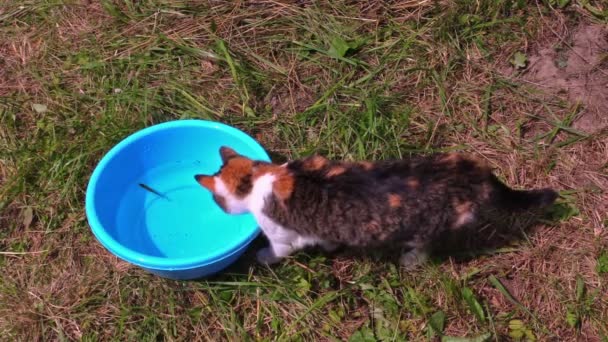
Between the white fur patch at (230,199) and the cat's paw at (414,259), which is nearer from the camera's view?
the white fur patch at (230,199)

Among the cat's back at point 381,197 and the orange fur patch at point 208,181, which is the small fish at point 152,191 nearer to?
the orange fur patch at point 208,181

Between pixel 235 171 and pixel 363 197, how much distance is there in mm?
569

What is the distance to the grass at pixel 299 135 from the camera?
2.73 m

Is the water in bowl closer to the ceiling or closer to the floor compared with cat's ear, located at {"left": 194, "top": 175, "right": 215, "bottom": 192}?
closer to the floor

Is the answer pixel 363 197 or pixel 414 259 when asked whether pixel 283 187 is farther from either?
pixel 414 259

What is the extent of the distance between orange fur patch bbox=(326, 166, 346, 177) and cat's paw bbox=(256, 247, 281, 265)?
566mm

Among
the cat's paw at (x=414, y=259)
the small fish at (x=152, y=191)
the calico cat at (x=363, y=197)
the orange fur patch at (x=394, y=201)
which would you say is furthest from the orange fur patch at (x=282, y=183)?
the small fish at (x=152, y=191)

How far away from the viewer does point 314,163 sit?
8.35 feet

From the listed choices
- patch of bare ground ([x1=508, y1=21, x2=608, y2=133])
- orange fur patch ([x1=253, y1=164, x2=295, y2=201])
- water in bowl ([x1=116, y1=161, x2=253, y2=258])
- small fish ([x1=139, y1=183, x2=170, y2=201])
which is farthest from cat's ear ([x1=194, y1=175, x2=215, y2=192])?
patch of bare ground ([x1=508, y1=21, x2=608, y2=133])

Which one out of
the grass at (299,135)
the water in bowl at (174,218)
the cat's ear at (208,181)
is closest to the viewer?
the cat's ear at (208,181)

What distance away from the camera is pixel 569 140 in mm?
3182

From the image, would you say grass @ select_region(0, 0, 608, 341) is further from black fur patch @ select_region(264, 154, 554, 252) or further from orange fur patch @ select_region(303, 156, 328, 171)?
orange fur patch @ select_region(303, 156, 328, 171)

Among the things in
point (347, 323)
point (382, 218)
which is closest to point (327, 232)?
point (382, 218)

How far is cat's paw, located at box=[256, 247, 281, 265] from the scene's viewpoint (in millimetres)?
2818
